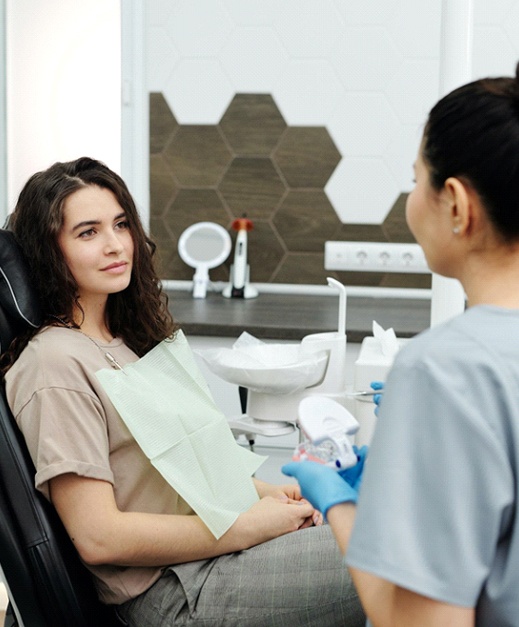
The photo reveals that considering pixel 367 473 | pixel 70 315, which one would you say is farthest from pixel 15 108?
pixel 367 473

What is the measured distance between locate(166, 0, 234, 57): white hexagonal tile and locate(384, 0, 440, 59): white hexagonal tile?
2.10 feet

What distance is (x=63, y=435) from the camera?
1.34 meters

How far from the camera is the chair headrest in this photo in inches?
56.3

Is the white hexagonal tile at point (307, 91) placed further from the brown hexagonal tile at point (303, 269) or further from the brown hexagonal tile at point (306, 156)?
the brown hexagonal tile at point (303, 269)

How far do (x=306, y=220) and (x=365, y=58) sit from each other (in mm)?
655

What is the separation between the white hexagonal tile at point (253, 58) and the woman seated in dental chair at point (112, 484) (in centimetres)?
181

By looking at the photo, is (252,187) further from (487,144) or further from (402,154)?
(487,144)

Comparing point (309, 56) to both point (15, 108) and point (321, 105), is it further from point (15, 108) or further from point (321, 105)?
point (15, 108)

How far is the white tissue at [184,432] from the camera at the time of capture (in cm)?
146

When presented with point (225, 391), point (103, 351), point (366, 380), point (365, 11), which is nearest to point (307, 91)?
point (365, 11)

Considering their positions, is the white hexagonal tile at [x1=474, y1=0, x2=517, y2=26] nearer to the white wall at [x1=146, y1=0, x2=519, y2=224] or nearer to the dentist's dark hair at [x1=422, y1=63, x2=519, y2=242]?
the white wall at [x1=146, y1=0, x2=519, y2=224]

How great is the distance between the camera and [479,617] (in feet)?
2.70

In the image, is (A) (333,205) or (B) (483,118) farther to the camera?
(A) (333,205)

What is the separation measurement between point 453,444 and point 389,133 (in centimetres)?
264
